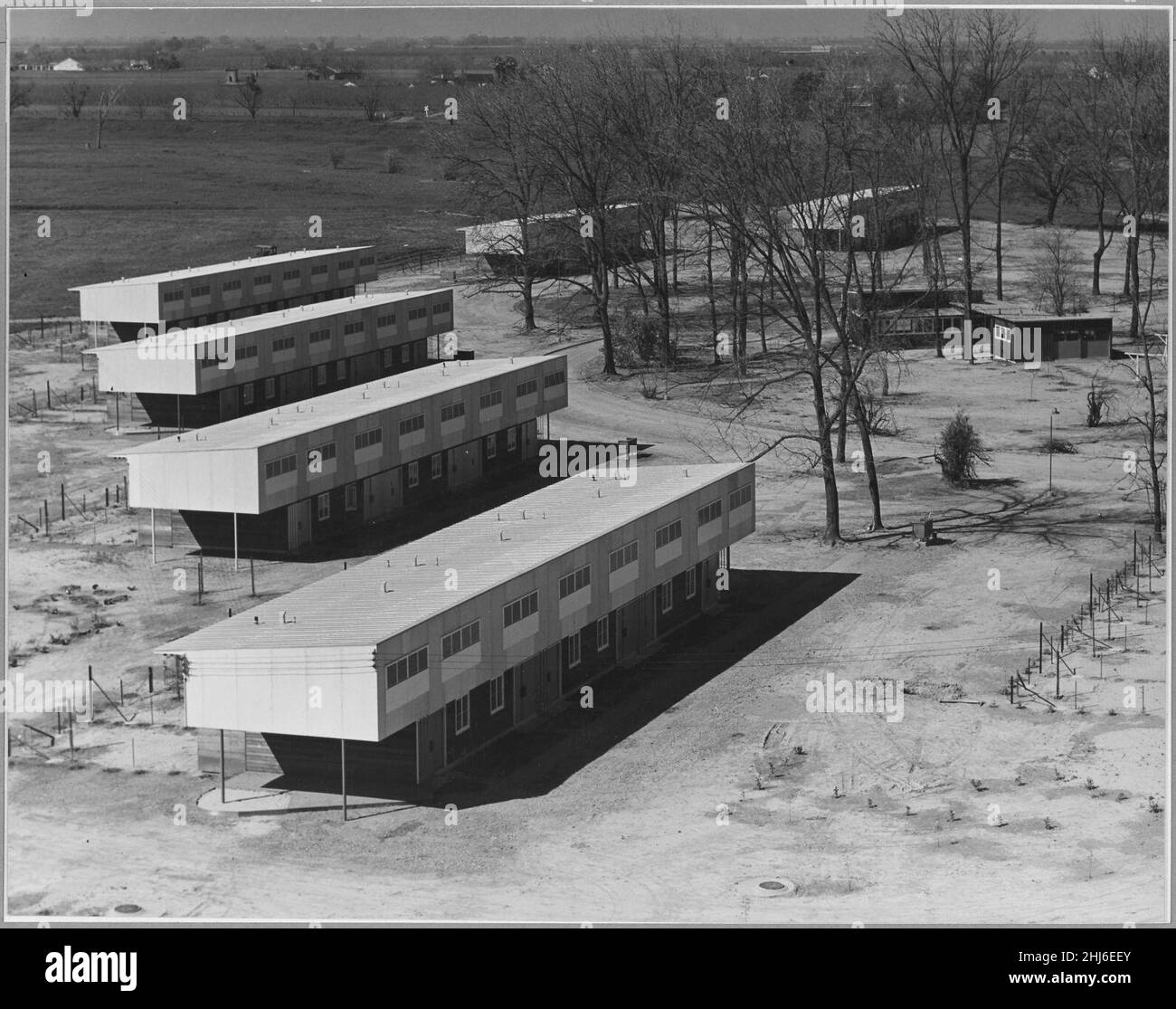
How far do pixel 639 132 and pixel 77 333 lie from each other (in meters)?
32.4

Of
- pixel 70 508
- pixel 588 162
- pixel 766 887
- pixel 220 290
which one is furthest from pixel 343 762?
pixel 588 162

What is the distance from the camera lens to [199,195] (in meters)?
168

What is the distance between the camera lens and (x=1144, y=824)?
183 feet

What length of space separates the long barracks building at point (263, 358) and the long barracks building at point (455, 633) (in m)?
32.6

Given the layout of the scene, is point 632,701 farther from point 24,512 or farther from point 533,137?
point 533,137

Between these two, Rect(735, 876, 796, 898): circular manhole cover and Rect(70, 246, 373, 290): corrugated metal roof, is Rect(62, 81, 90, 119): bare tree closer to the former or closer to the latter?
Rect(70, 246, 373, 290): corrugated metal roof

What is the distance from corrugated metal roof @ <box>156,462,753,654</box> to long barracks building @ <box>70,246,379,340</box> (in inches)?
1874

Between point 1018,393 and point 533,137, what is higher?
point 533,137

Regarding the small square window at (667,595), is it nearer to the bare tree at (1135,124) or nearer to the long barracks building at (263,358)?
the long barracks building at (263,358)

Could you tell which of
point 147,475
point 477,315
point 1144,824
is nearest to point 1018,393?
point 477,315

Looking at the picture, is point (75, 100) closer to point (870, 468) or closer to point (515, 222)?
point (515, 222)

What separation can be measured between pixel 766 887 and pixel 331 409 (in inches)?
1579

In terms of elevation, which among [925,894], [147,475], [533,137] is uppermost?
[533,137]

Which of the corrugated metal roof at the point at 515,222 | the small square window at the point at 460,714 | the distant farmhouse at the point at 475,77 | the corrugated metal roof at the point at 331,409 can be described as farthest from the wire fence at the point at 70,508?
the distant farmhouse at the point at 475,77
